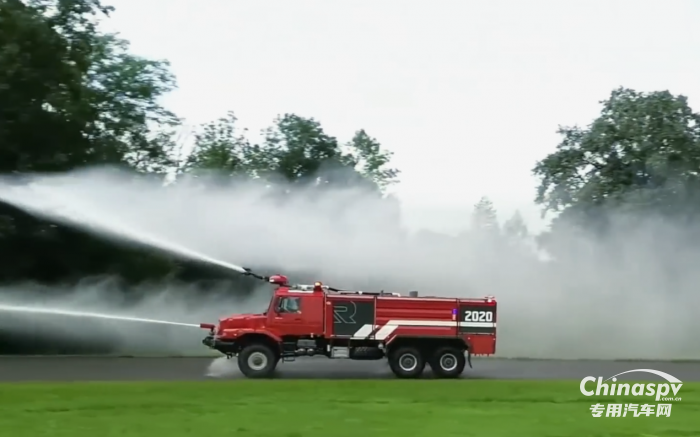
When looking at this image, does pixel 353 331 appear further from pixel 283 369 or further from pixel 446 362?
pixel 283 369

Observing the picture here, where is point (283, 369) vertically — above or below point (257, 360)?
below

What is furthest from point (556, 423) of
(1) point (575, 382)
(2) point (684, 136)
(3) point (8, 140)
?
(2) point (684, 136)

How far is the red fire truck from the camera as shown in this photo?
21.0m

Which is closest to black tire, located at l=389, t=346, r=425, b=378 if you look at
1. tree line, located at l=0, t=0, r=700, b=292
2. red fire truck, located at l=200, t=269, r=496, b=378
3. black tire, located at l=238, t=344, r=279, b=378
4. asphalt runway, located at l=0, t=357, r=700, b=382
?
red fire truck, located at l=200, t=269, r=496, b=378

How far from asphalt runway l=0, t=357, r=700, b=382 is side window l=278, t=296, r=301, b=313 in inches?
66.8

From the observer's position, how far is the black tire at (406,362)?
21281 millimetres

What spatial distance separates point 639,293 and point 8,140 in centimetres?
2497

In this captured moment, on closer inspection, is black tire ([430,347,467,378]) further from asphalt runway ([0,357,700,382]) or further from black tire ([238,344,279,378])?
black tire ([238,344,279,378])

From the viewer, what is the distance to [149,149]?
39.1 m

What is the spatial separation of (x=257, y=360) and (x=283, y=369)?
2296mm

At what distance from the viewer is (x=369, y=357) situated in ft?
69.5

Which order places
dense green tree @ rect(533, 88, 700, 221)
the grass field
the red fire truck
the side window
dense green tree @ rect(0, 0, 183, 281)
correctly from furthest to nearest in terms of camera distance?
dense green tree @ rect(533, 88, 700, 221)
dense green tree @ rect(0, 0, 183, 281)
the side window
the red fire truck
the grass field

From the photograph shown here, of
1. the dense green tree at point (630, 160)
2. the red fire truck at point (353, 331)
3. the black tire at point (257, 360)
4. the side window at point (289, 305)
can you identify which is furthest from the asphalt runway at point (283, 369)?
the dense green tree at point (630, 160)

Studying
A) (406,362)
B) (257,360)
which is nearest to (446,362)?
(406,362)
